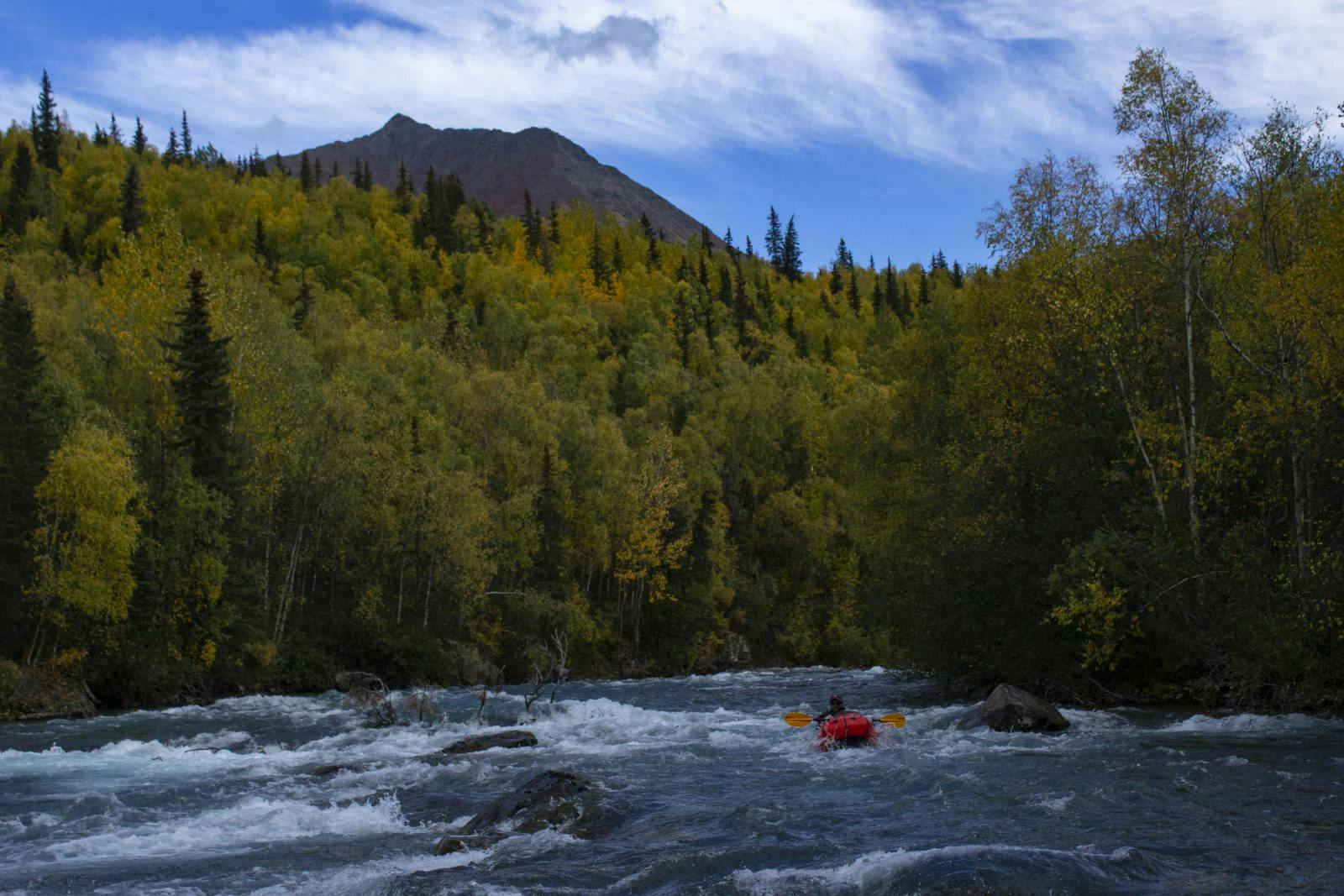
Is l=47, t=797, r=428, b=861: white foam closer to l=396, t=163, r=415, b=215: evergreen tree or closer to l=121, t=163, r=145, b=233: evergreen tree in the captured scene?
l=121, t=163, r=145, b=233: evergreen tree

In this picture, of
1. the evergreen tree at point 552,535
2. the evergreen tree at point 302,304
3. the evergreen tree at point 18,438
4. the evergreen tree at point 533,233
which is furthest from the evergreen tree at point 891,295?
the evergreen tree at point 18,438

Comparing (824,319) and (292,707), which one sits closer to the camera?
(292,707)

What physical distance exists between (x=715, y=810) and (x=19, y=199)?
119 metres

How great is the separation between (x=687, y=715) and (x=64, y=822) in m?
15.7

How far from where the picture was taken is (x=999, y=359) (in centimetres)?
2798

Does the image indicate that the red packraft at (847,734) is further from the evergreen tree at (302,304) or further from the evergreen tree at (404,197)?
the evergreen tree at (404,197)

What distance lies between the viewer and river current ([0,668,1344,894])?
10.7 meters

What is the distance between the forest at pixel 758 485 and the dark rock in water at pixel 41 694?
0.73 meters

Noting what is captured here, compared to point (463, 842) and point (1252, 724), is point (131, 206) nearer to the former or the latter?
point (463, 842)

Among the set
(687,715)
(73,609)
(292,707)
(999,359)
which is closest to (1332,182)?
(999,359)

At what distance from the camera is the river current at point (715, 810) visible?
1067cm

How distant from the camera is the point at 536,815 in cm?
1361

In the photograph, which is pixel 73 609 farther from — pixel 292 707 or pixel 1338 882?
pixel 1338 882

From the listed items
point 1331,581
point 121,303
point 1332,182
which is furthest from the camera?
point 121,303
